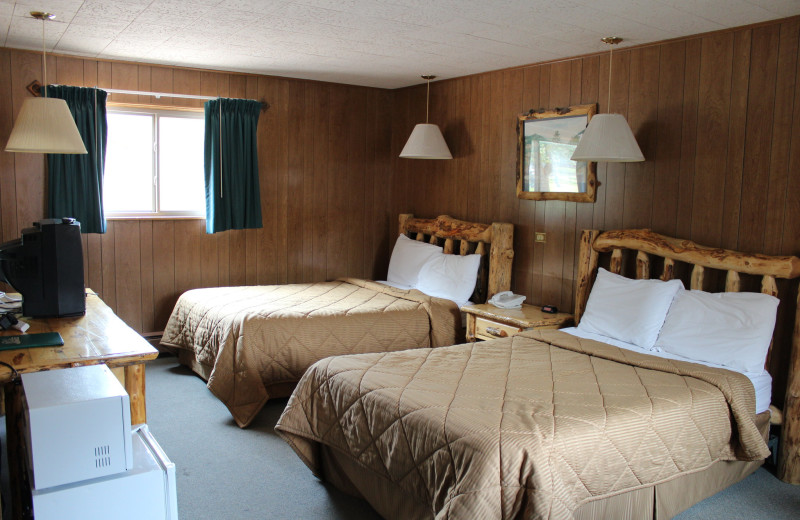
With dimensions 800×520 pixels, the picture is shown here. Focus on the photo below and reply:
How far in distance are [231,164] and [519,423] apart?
366 centimetres

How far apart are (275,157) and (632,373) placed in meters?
3.61

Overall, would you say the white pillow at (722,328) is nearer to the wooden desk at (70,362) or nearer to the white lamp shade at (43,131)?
the wooden desk at (70,362)

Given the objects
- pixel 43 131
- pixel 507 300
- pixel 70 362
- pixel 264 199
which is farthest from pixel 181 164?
pixel 70 362

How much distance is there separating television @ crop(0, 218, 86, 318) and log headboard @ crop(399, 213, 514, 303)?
9.04ft

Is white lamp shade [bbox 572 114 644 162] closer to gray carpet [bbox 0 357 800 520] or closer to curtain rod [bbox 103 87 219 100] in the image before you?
gray carpet [bbox 0 357 800 520]

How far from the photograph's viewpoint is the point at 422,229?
5.46 m

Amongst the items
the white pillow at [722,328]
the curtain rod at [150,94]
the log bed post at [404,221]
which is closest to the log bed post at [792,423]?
the white pillow at [722,328]

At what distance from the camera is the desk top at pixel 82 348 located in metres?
2.22

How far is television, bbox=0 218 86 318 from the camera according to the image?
283 cm

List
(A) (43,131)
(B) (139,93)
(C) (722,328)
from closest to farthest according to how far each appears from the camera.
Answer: (C) (722,328) < (A) (43,131) < (B) (139,93)

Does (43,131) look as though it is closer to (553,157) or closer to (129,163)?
(129,163)

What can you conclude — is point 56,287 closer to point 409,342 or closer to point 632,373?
point 409,342

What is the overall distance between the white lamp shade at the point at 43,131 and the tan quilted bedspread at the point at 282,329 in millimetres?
1362

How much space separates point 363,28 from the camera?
3576 mm
